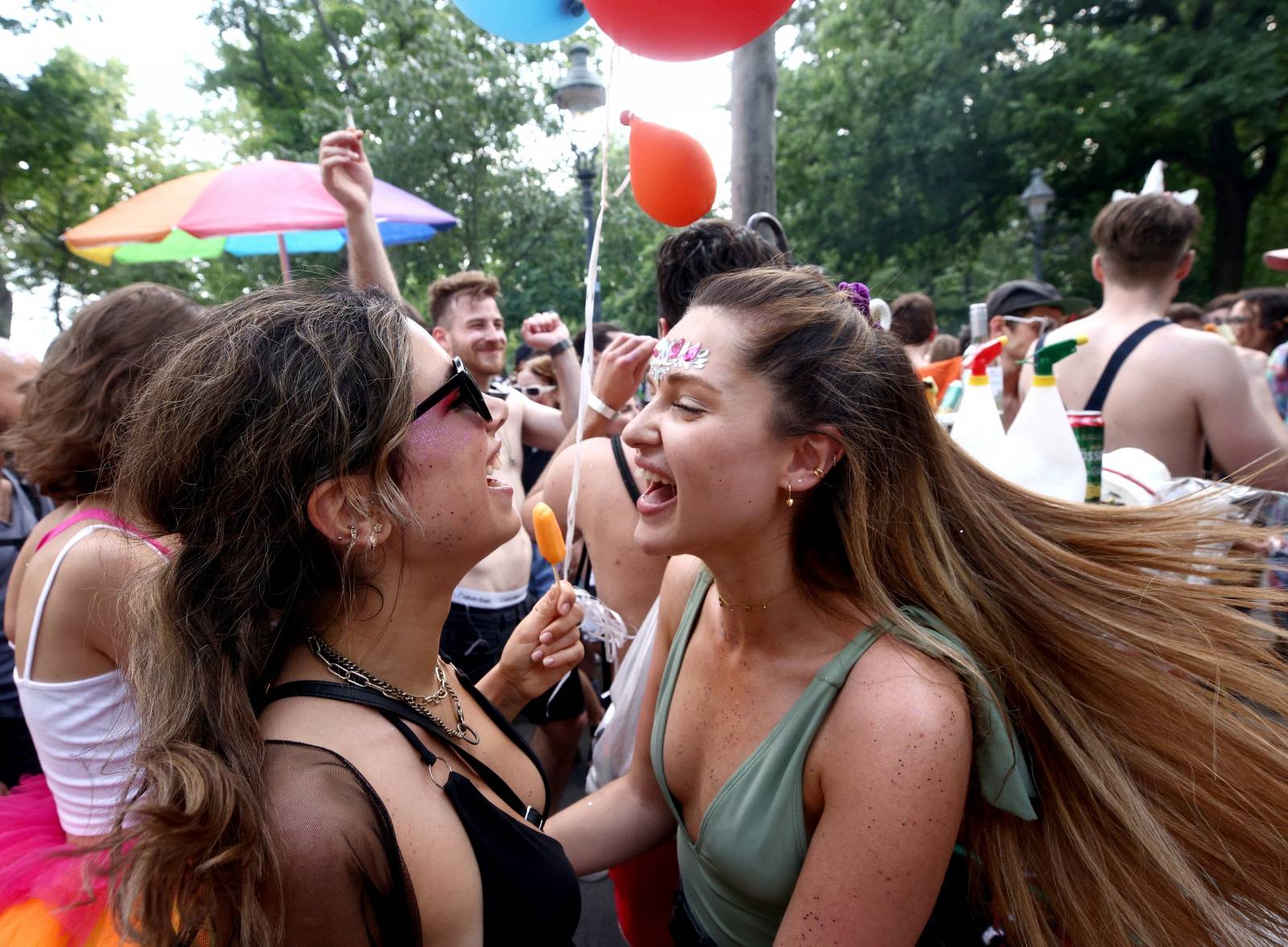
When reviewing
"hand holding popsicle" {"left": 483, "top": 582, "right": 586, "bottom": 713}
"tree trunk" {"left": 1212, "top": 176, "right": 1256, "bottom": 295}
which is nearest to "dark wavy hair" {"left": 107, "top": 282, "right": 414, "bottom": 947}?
"hand holding popsicle" {"left": 483, "top": 582, "right": 586, "bottom": 713}

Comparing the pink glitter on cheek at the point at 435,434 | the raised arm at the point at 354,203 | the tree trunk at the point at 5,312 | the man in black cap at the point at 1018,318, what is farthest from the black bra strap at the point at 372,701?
the tree trunk at the point at 5,312

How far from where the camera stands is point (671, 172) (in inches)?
78.4

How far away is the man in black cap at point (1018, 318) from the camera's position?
4.30 metres

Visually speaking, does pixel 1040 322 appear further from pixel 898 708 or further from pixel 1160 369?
pixel 898 708

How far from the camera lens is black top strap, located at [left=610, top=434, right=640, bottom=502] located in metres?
2.57

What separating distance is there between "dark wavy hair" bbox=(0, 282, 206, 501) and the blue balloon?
111 centimetres

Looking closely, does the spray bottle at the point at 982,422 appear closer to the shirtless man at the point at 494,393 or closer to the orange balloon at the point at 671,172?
the orange balloon at the point at 671,172

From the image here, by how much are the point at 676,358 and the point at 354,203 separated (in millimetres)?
1829

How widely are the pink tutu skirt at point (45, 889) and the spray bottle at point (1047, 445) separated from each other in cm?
234

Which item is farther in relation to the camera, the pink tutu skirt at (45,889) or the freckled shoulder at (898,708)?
the pink tutu skirt at (45,889)

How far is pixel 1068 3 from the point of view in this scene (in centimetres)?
1550

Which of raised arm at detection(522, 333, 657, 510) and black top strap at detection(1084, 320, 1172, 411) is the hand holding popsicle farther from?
black top strap at detection(1084, 320, 1172, 411)

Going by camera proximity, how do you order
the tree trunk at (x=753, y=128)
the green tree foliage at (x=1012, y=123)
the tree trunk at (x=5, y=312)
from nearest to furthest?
the tree trunk at (x=753, y=128) < the tree trunk at (x=5, y=312) < the green tree foliage at (x=1012, y=123)

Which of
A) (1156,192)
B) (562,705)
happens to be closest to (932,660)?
(562,705)
